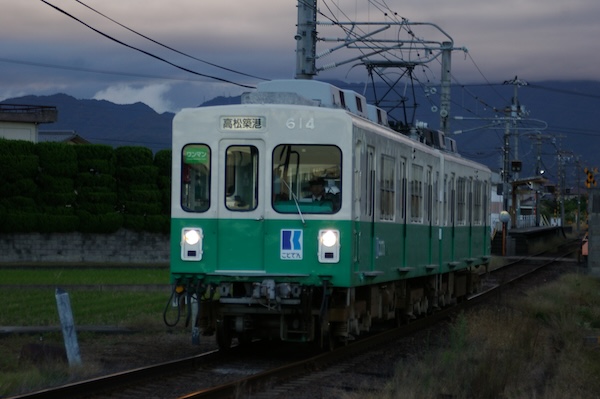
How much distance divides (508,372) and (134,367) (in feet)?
15.4

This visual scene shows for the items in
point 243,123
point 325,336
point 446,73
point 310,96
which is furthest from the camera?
point 446,73

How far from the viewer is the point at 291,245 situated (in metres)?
14.2

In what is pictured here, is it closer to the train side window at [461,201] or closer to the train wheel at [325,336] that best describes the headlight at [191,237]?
the train wheel at [325,336]

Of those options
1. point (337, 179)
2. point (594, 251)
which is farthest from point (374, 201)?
point (594, 251)

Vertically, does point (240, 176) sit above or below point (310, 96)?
below

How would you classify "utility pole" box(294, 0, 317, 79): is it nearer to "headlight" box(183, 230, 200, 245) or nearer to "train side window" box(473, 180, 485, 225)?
"train side window" box(473, 180, 485, 225)

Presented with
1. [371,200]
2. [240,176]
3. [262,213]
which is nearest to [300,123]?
[240,176]

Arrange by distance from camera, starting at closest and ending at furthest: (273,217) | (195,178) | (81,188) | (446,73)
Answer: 1. (273,217)
2. (195,178)
3. (446,73)
4. (81,188)

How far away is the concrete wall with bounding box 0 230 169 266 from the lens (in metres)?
46.0

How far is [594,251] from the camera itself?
115 ft

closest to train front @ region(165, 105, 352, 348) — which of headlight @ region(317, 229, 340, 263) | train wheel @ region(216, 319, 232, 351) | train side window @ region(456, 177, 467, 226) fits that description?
headlight @ region(317, 229, 340, 263)

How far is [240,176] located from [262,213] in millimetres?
624

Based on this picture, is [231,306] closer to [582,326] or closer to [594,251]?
[582,326]

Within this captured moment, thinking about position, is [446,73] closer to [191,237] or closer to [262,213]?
[262,213]
